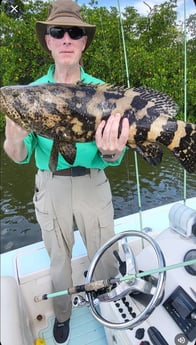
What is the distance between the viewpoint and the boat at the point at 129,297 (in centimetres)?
180

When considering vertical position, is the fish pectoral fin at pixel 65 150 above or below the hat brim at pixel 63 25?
below

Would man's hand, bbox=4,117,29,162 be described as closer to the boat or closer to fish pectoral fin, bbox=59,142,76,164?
fish pectoral fin, bbox=59,142,76,164

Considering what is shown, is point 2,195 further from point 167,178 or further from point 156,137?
point 156,137

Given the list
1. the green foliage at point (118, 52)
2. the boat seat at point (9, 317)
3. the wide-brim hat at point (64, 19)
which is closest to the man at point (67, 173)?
the wide-brim hat at point (64, 19)

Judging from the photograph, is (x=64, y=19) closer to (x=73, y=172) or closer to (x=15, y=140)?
(x=15, y=140)

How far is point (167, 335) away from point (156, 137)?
3.88 ft

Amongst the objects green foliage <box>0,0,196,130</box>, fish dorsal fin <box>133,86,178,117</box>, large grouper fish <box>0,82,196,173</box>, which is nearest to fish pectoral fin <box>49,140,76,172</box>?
large grouper fish <box>0,82,196,173</box>

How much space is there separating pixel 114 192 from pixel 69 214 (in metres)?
8.26

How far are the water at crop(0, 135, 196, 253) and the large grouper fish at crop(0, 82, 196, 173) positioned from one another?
21.0 feet

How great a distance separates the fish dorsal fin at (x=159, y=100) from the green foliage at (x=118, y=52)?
388 inches

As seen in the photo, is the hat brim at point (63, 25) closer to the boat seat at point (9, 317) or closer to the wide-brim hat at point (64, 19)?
the wide-brim hat at point (64, 19)

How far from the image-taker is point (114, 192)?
10.6m

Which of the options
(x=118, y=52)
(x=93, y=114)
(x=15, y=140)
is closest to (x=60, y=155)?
(x=15, y=140)

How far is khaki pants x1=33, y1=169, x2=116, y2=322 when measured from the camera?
2.36 m
